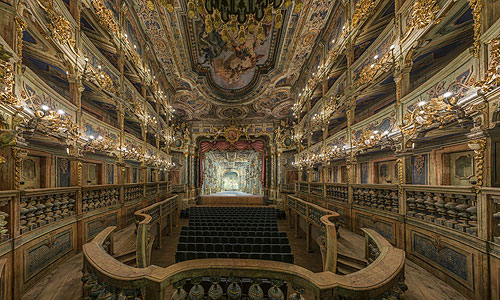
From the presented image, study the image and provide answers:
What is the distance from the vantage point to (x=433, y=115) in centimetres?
325

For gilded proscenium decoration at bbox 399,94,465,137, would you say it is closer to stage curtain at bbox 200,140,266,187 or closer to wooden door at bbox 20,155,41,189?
wooden door at bbox 20,155,41,189

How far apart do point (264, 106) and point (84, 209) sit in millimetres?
11919

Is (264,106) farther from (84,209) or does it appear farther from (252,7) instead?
(84,209)

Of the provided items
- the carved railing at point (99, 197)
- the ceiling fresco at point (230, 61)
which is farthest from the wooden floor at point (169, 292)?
the ceiling fresco at point (230, 61)

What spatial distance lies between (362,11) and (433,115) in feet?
13.9

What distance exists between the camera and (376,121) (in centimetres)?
551

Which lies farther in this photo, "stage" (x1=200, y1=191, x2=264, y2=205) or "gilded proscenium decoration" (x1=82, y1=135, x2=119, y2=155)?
"stage" (x1=200, y1=191, x2=264, y2=205)

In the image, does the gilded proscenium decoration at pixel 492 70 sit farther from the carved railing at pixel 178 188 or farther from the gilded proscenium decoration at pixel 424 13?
the carved railing at pixel 178 188

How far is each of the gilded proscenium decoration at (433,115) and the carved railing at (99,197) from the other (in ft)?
26.3

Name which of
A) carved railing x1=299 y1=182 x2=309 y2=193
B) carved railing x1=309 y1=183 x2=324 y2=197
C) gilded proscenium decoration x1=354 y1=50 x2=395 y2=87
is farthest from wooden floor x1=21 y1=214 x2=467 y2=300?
gilded proscenium decoration x1=354 y1=50 x2=395 y2=87

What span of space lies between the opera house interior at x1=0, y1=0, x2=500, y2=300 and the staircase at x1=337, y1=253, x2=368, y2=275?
45mm

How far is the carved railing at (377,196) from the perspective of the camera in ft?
13.6

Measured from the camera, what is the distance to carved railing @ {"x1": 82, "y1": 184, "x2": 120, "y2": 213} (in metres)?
4.54

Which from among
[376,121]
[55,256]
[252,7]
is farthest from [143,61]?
[376,121]
